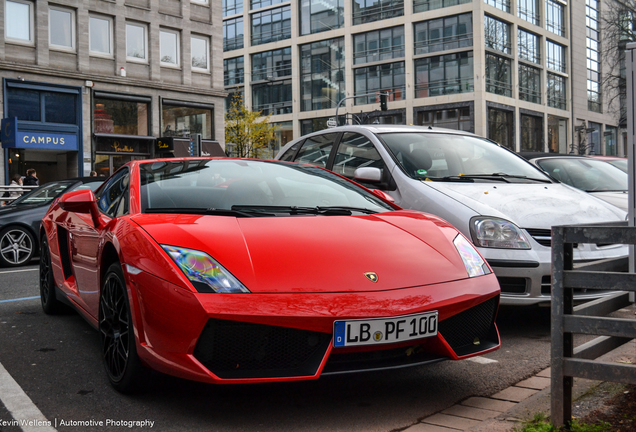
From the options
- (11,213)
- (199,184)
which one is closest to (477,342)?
(199,184)

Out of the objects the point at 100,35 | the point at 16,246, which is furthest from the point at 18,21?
the point at 16,246

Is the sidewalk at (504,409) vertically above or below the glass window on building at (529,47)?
below

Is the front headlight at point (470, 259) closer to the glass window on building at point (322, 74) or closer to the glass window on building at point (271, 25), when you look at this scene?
the glass window on building at point (322, 74)

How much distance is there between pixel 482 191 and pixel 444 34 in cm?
3816

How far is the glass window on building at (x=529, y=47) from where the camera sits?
4388 cm

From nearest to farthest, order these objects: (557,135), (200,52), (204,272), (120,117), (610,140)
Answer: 1. (204,272)
2. (120,117)
3. (200,52)
4. (557,135)
5. (610,140)

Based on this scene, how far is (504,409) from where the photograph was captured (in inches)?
123

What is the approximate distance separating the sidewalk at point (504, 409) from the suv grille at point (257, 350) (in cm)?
54

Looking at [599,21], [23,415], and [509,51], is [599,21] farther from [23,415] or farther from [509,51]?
[23,415]

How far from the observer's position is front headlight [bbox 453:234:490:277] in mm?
3354

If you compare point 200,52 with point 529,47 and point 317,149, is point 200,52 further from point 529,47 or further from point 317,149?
point 317,149

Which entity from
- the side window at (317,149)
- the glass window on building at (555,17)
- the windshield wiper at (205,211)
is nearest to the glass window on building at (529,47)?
the glass window on building at (555,17)

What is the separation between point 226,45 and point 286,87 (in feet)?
26.8

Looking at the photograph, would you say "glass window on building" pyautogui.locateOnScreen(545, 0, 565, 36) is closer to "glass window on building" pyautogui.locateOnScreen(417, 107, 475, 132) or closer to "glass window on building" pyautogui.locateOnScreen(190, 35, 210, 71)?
"glass window on building" pyautogui.locateOnScreen(417, 107, 475, 132)
